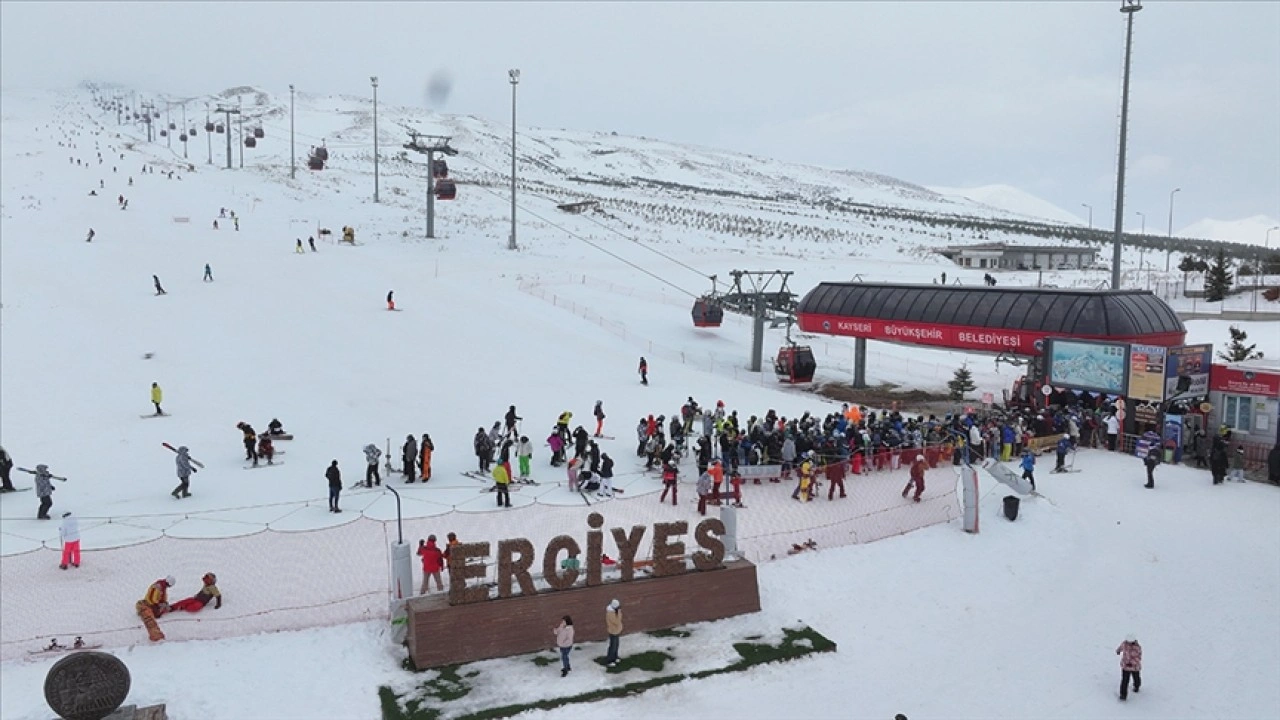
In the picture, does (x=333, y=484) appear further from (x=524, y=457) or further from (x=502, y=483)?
(x=524, y=457)

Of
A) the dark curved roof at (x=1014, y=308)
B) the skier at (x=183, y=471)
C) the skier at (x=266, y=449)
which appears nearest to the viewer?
the skier at (x=183, y=471)

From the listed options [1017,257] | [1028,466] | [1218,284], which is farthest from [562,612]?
[1017,257]

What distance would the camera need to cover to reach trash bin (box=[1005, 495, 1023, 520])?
19.6 meters

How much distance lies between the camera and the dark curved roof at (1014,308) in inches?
1112

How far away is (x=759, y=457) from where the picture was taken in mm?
22719

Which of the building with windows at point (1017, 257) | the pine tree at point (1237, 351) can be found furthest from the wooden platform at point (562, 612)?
the building with windows at point (1017, 257)

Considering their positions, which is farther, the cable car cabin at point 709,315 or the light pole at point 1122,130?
the cable car cabin at point 709,315

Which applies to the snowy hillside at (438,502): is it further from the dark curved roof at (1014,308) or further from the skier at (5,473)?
the dark curved roof at (1014,308)

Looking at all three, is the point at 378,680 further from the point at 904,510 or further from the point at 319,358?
the point at 319,358

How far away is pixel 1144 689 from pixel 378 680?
1166cm

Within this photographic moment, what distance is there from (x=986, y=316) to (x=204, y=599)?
83.2 feet

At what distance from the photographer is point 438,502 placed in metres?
20.7

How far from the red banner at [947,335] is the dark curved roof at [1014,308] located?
0.16 meters

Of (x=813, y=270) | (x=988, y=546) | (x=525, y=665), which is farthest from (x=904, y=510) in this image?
(x=813, y=270)
